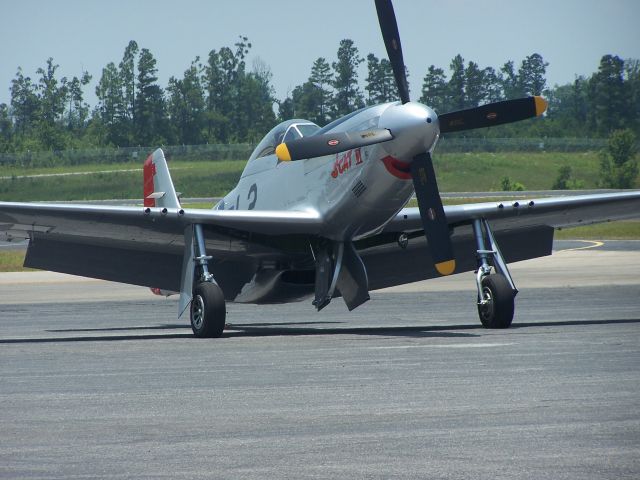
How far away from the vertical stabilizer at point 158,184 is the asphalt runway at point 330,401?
Result: 2.73 m

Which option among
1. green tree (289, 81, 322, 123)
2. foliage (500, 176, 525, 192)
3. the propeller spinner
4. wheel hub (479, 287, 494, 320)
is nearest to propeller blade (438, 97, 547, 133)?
the propeller spinner

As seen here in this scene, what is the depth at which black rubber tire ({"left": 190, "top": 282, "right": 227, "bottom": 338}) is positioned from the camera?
16.2 m

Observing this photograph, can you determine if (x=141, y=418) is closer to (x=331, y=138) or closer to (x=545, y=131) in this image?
(x=331, y=138)

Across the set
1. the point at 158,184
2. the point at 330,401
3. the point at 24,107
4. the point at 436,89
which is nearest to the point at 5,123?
the point at 24,107

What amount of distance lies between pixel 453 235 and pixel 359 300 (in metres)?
2.59

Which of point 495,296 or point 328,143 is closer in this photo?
point 328,143

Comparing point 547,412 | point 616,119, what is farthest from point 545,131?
point 547,412

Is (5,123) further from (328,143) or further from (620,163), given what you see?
(328,143)

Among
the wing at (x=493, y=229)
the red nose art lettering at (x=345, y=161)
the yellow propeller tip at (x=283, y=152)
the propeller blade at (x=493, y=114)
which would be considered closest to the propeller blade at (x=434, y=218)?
the propeller blade at (x=493, y=114)

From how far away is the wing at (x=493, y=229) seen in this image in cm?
1814

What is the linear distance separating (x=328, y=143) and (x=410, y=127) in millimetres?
1142

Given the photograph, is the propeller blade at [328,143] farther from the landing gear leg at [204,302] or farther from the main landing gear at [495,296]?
the main landing gear at [495,296]

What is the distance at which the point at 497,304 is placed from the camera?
16.4 meters

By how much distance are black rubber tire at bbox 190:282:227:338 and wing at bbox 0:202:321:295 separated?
1.25 metres
